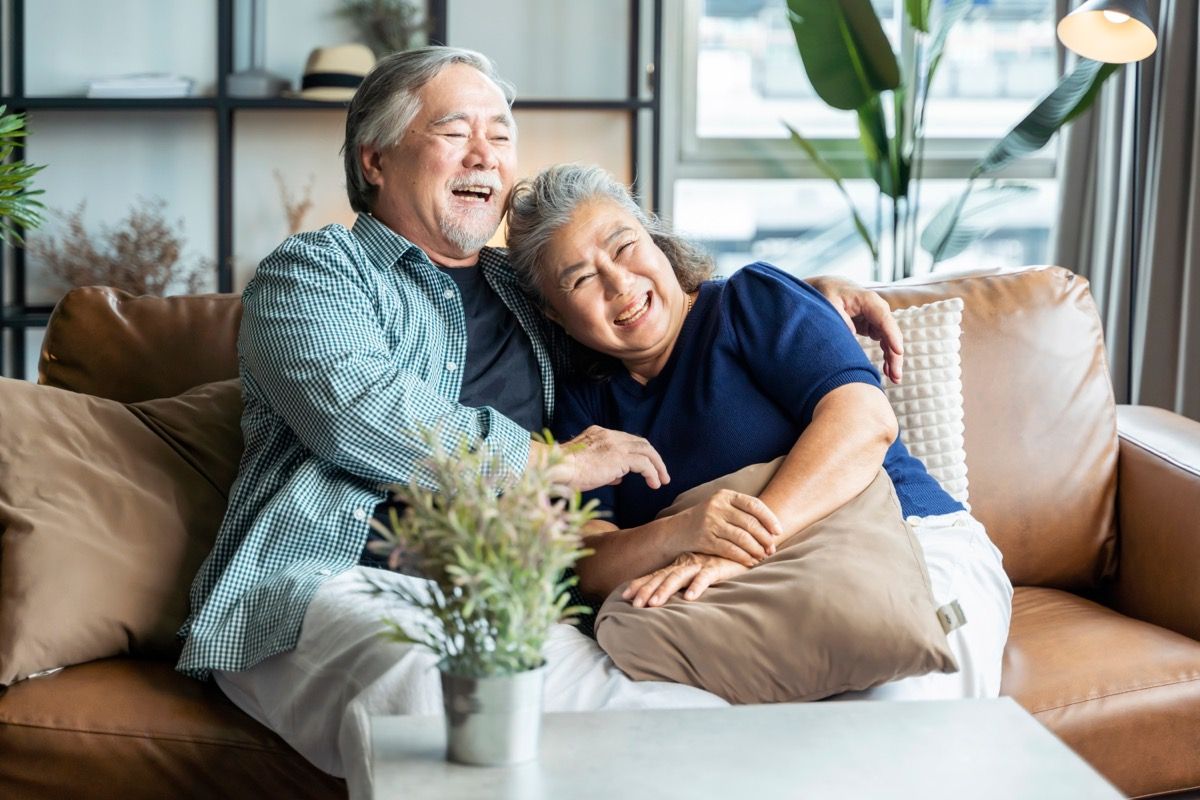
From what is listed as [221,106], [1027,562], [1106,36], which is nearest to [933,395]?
[1027,562]

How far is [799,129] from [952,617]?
3053mm

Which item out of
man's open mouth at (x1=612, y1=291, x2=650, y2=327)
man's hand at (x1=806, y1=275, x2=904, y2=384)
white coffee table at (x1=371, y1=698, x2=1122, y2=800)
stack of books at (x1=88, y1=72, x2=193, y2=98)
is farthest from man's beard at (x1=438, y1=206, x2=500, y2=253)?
stack of books at (x1=88, y1=72, x2=193, y2=98)

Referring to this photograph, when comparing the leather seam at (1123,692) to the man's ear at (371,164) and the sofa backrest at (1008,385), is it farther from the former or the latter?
the man's ear at (371,164)

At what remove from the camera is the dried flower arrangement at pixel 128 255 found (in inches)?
148

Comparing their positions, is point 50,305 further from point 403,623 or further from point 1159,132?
point 1159,132

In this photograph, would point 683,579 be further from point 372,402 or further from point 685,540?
point 372,402

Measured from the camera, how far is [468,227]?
1896mm

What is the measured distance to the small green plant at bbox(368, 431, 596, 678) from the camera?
881mm

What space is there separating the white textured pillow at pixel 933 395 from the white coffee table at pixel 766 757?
82 centimetres

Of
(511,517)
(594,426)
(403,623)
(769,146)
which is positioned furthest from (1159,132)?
(511,517)

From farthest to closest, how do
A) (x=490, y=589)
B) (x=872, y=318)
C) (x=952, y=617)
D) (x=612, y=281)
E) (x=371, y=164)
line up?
1. (x=371, y=164)
2. (x=872, y=318)
3. (x=612, y=281)
4. (x=952, y=617)
5. (x=490, y=589)

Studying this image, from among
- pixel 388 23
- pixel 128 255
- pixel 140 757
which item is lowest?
pixel 140 757

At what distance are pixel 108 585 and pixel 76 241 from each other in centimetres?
262

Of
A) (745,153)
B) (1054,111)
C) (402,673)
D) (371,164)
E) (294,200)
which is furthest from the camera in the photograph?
(745,153)
